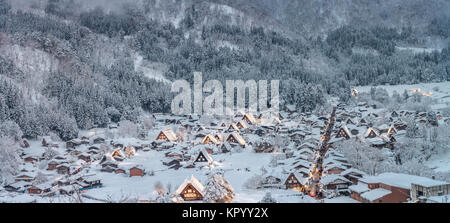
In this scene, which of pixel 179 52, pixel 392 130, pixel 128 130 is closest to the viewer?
pixel 392 130

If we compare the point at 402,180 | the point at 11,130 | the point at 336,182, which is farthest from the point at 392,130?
the point at 11,130

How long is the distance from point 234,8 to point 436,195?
142m

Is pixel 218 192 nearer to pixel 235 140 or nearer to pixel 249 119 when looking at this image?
pixel 235 140

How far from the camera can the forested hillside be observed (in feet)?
190

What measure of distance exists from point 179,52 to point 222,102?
2067 inches

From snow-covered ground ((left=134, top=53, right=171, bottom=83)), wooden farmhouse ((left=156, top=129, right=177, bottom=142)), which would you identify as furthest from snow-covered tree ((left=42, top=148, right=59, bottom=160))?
snow-covered ground ((left=134, top=53, right=171, bottom=83))

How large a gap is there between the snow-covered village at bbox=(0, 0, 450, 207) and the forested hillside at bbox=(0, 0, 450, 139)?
0.48 meters

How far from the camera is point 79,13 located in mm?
126625

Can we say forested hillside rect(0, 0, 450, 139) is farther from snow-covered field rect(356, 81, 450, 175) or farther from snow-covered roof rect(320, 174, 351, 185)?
snow-covered roof rect(320, 174, 351, 185)

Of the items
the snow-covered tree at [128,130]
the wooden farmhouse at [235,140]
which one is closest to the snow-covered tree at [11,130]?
the snow-covered tree at [128,130]

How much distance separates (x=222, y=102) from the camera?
2756 inches

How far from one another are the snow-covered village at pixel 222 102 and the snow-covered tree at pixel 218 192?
8 centimetres
